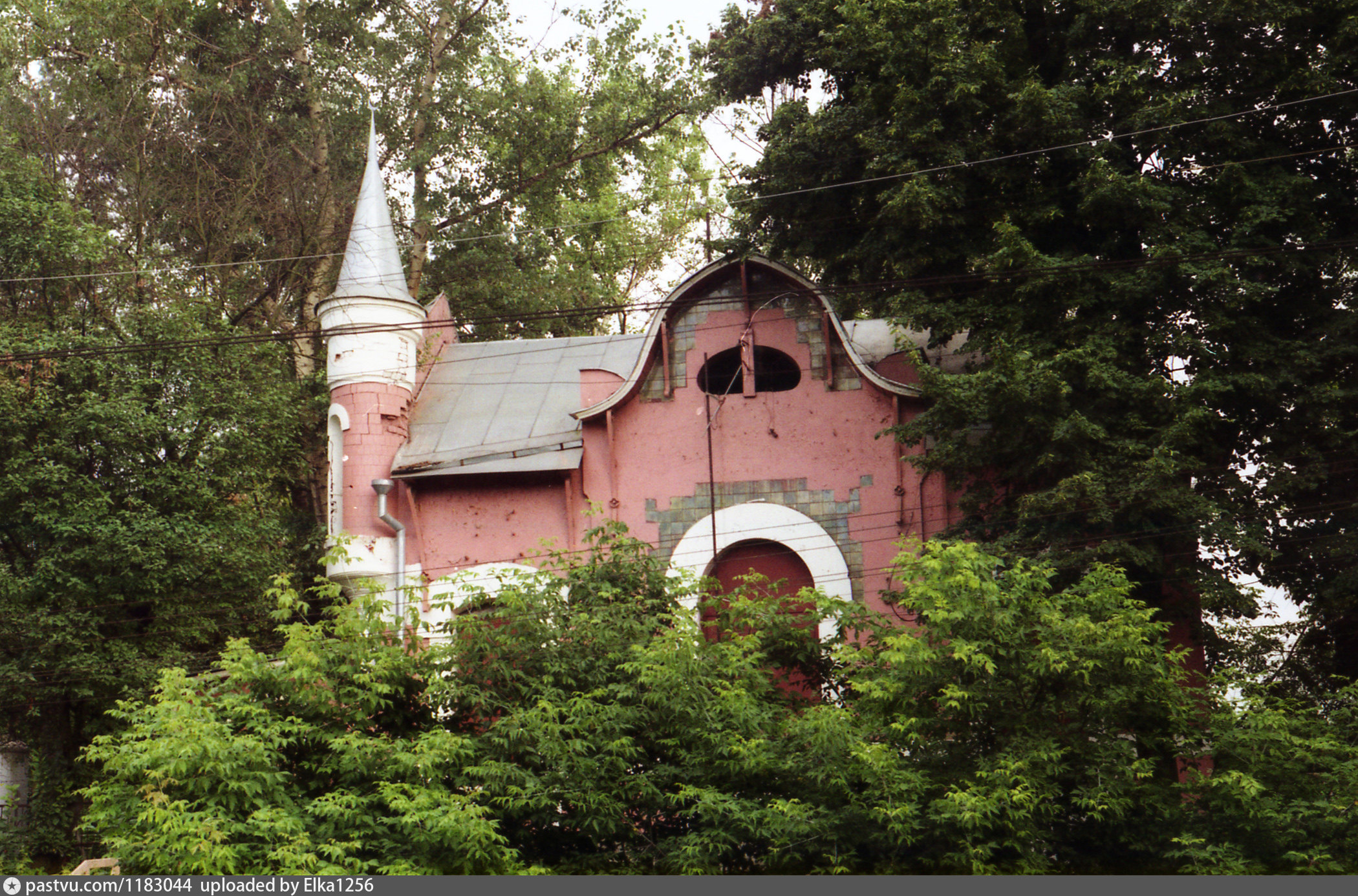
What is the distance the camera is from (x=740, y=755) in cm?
1090

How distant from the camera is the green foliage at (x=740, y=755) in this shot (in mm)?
9977

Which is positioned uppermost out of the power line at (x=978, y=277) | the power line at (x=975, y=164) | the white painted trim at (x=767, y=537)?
the power line at (x=975, y=164)

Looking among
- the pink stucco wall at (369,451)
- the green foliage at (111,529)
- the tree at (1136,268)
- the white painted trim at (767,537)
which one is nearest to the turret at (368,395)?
the pink stucco wall at (369,451)

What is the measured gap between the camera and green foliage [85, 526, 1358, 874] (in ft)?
32.7

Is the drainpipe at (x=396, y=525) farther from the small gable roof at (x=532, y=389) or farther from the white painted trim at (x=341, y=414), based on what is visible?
the white painted trim at (x=341, y=414)

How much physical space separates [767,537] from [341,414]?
21.5 feet

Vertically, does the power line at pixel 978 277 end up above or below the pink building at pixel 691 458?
above

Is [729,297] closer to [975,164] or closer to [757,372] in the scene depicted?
[757,372]

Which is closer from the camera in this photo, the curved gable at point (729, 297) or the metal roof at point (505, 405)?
the curved gable at point (729, 297)

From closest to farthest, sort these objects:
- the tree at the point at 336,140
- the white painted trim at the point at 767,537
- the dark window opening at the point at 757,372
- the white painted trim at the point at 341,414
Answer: the white painted trim at the point at 767,537 → the dark window opening at the point at 757,372 → the white painted trim at the point at 341,414 → the tree at the point at 336,140

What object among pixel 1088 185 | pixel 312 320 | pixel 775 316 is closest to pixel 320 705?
pixel 775 316

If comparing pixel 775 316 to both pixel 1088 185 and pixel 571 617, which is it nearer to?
pixel 1088 185

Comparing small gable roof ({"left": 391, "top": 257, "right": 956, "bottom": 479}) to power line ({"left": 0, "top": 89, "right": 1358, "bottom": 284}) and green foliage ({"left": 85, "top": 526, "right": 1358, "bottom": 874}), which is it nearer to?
power line ({"left": 0, "top": 89, "right": 1358, "bottom": 284})

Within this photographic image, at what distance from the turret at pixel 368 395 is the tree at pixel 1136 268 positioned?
699 centimetres
